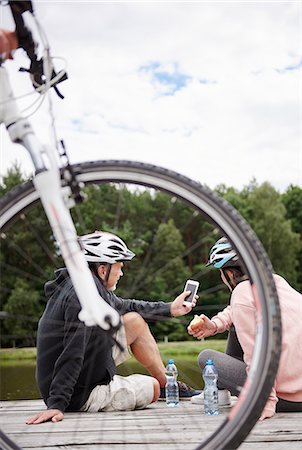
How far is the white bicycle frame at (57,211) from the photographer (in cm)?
162

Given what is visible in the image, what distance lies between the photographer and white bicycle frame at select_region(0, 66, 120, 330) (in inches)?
63.6

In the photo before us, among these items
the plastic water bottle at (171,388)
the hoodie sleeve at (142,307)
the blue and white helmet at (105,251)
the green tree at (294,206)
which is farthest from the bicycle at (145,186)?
the green tree at (294,206)

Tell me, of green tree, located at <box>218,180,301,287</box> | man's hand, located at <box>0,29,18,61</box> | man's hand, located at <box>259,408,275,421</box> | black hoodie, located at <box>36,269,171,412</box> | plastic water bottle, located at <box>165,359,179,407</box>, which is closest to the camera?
man's hand, located at <box>0,29,18,61</box>

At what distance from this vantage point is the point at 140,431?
2.59 m

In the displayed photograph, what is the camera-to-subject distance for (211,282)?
12516 mm

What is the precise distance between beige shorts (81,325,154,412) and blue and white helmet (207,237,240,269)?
513 mm

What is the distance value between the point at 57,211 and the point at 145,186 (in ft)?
0.74

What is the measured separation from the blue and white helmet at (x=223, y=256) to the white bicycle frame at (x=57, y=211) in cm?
154

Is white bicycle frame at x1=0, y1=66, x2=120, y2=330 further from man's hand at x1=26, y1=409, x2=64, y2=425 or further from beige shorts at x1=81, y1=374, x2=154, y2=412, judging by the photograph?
beige shorts at x1=81, y1=374, x2=154, y2=412

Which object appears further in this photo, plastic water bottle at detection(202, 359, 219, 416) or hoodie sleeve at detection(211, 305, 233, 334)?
hoodie sleeve at detection(211, 305, 233, 334)

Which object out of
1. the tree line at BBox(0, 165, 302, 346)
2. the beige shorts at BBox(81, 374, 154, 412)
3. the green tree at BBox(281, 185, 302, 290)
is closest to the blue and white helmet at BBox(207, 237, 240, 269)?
the tree line at BBox(0, 165, 302, 346)

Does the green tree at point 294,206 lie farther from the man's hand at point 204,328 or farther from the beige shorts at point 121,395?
the beige shorts at point 121,395

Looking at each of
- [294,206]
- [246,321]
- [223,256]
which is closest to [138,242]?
[223,256]

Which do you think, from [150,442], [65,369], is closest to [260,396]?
[150,442]
